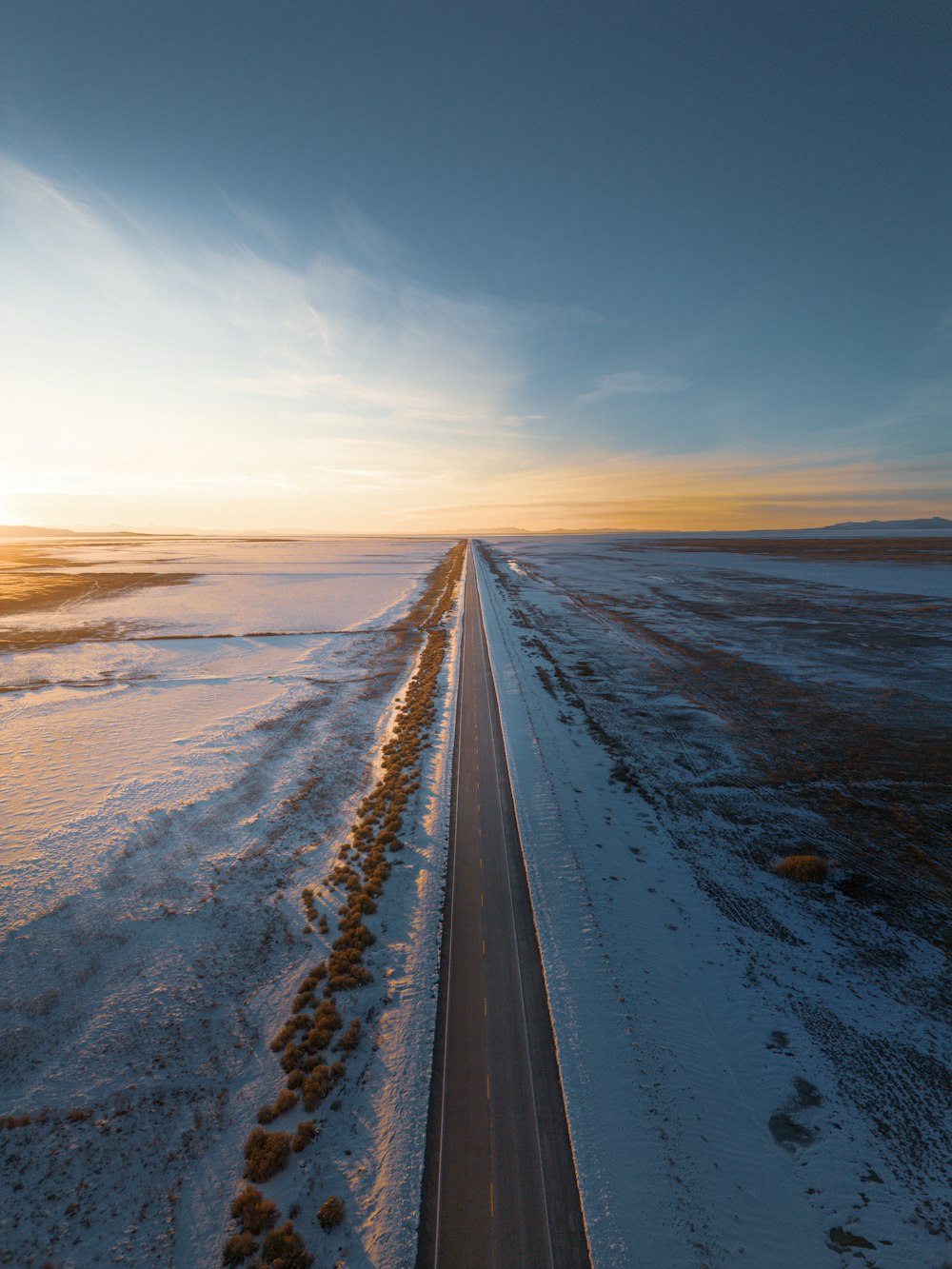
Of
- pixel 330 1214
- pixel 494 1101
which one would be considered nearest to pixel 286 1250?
pixel 330 1214

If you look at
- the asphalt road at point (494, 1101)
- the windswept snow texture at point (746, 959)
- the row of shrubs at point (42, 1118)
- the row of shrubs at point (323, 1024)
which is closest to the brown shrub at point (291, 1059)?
the row of shrubs at point (323, 1024)

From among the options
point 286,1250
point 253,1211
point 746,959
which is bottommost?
point 746,959

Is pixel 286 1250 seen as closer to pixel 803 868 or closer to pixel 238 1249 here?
pixel 238 1249

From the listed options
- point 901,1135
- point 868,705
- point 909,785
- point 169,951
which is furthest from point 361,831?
point 868,705

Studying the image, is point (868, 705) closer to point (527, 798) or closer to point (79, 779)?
point (527, 798)

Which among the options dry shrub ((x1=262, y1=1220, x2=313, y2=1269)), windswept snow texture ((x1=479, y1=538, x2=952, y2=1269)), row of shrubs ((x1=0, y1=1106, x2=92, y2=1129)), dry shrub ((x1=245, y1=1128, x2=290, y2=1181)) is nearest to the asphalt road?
windswept snow texture ((x1=479, y1=538, x2=952, y2=1269))

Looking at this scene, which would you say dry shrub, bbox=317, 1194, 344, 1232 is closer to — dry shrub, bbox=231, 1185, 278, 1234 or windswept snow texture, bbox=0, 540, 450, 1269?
dry shrub, bbox=231, 1185, 278, 1234
